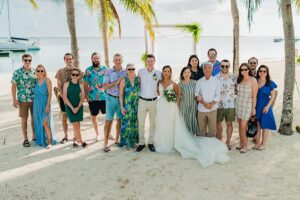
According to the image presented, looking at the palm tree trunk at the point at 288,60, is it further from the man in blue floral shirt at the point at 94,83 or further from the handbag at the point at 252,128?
the man in blue floral shirt at the point at 94,83

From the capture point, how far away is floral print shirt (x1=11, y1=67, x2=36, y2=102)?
20.6 feet

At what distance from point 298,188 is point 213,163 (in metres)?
1.56

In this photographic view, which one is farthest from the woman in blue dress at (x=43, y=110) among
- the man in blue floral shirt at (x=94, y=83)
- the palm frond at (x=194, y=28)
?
the palm frond at (x=194, y=28)

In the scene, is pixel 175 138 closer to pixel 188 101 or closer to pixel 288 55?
pixel 188 101

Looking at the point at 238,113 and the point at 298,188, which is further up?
the point at 238,113

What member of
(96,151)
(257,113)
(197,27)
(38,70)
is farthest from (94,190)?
(197,27)

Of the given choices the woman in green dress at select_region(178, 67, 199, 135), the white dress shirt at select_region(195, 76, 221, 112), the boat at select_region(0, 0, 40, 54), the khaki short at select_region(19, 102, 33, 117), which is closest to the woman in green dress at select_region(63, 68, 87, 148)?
the khaki short at select_region(19, 102, 33, 117)

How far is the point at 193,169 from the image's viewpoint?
212 inches

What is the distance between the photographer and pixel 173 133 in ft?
20.4

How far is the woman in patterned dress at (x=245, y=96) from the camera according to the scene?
18.7 ft

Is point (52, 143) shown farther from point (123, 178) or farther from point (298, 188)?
point (298, 188)

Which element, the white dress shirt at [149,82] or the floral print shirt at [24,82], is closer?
the white dress shirt at [149,82]

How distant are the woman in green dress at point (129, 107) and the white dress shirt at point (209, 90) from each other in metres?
1.36

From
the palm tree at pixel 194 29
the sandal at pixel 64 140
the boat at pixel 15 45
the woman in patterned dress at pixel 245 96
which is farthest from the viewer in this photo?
the boat at pixel 15 45
